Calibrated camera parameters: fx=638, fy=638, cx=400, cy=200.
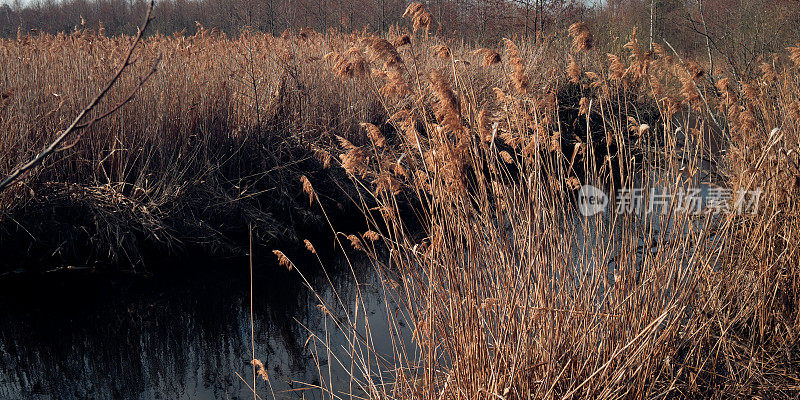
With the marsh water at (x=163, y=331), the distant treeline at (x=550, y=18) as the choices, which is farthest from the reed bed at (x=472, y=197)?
the distant treeline at (x=550, y=18)

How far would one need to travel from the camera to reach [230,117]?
5.82 m

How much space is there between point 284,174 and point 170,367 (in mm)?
2616

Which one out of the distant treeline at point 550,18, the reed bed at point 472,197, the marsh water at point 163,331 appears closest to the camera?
the reed bed at point 472,197

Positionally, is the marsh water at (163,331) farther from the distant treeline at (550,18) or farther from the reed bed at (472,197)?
the distant treeline at (550,18)

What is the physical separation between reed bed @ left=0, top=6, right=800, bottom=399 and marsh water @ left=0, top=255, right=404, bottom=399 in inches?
10.3

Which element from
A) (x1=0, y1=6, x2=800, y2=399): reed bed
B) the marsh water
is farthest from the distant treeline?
the marsh water

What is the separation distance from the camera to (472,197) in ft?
8.58

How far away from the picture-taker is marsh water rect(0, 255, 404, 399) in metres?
3.18

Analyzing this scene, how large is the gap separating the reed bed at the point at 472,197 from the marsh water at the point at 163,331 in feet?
0.86

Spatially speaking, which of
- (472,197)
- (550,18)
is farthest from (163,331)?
(550,18)

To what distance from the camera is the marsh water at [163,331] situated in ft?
10.4

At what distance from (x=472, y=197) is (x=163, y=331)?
2.24m

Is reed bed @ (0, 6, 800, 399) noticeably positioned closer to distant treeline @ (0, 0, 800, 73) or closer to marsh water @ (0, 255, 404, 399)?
marsh water @ (0, 255, 404, 399)

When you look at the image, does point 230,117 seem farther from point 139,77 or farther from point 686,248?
point 686,248
